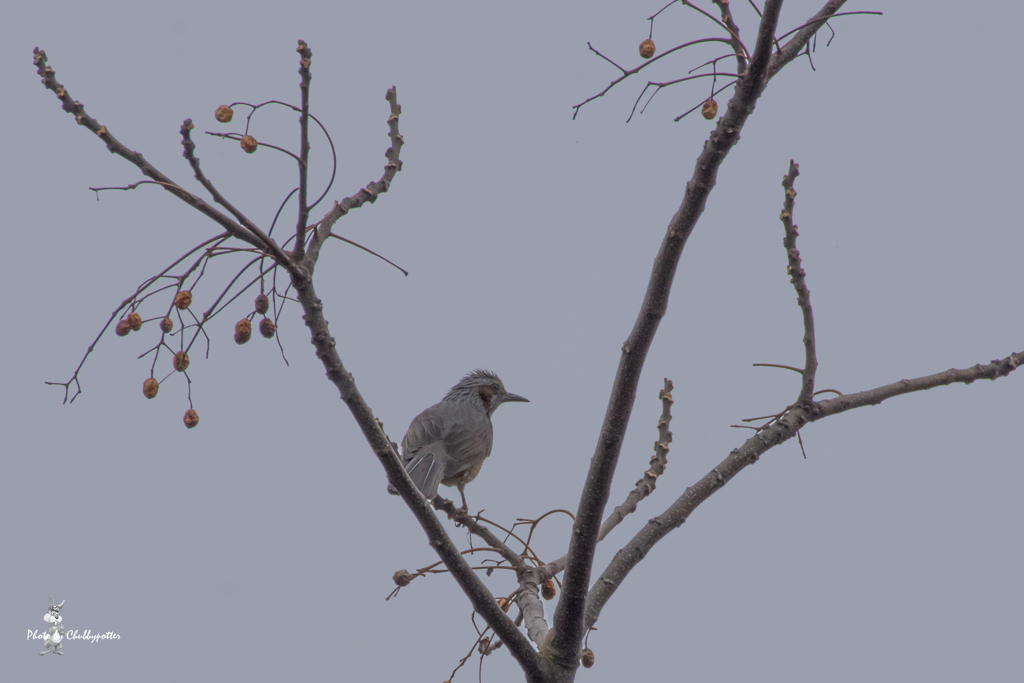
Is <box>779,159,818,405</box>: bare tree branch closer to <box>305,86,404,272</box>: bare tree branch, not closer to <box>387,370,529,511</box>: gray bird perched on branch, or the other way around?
<box>305,86,404,272</box>: bare tree branch

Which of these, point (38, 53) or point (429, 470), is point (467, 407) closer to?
point (429, 470)

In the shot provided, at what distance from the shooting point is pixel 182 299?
10.6 ft

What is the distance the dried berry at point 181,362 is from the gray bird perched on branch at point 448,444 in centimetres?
329

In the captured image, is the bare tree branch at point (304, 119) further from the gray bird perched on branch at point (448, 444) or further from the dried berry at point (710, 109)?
the gray bird perched on branch at point (448, 444)

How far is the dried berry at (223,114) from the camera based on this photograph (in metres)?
3.22

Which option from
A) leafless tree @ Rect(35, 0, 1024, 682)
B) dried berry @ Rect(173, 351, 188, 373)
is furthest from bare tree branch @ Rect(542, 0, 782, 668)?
dried berry @ Rect(173, 351, 188, 373)

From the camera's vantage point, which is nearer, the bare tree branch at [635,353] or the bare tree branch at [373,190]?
the bare tree branch at [635,353]

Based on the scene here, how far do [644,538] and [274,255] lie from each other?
2.54 meters

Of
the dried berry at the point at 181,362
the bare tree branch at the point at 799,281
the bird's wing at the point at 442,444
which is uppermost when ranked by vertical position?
the bird's wing at the point at 442,444

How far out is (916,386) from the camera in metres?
4.11

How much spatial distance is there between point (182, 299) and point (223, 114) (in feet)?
2.42

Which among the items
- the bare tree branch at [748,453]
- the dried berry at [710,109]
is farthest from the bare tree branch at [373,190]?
the bare tree branch at [748,453]

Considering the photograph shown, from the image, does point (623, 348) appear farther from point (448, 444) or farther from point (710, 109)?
point (448, 444)

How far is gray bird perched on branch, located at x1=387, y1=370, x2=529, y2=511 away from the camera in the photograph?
22.8ft
